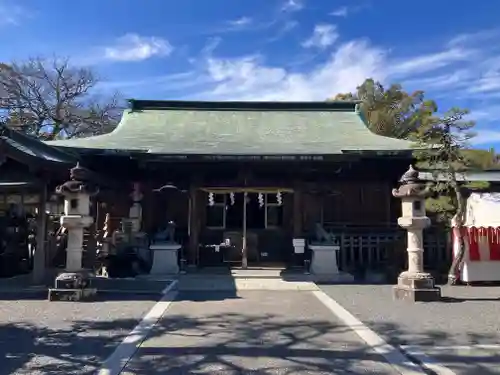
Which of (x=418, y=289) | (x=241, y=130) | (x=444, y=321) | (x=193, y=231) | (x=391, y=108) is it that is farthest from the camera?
(x=391, y=108)

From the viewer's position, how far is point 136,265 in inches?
525

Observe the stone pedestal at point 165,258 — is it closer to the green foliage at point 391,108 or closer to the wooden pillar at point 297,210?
the wooden pillar at point 297,210

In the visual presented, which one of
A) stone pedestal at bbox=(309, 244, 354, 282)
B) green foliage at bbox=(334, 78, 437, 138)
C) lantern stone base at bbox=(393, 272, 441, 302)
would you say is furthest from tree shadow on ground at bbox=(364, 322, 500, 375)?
green foliage at bbox=(334, 78, 437, 138)

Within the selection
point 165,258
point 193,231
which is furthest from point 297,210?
point 165,258

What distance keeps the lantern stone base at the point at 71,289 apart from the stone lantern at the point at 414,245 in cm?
645

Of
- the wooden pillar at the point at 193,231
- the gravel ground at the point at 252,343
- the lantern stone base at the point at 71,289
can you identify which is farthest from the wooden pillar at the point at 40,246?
the gravel ground at the point at 252,343

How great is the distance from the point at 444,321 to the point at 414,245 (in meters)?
2.62

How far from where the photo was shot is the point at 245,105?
65.6ft

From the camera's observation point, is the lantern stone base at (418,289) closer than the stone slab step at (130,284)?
Yes

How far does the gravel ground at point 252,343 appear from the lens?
5.07m

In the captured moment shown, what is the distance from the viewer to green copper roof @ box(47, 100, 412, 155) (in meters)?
13.9

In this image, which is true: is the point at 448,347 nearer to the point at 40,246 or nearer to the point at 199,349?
the point at 199,349

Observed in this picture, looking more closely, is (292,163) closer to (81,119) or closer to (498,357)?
(498,357)

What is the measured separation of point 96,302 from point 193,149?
588cm
